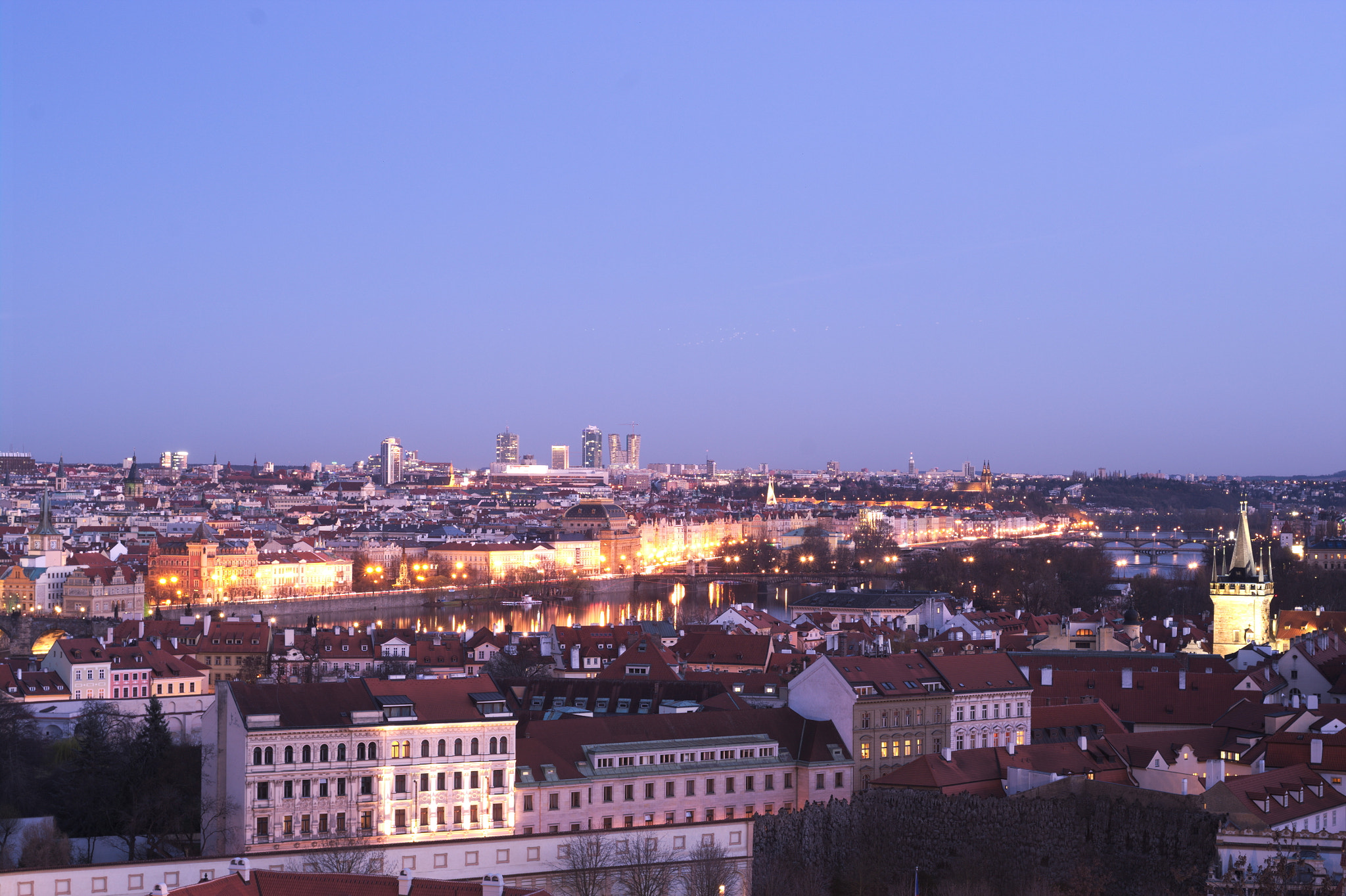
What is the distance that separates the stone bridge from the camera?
38.3 metres

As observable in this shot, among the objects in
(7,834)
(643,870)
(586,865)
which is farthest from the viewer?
(7,834)

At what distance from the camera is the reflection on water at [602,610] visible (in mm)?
51219

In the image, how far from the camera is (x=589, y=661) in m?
29.6

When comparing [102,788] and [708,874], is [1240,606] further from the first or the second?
[708,874]

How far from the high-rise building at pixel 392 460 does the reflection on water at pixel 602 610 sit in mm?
96146

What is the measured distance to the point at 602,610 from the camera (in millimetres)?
59094

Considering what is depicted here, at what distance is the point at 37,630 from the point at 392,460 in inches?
4990

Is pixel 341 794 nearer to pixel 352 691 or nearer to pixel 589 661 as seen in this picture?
pixel 352 691

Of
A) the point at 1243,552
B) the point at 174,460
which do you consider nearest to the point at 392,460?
the point at 174,460

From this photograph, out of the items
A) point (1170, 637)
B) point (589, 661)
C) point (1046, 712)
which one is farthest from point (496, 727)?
point (1170, 637)

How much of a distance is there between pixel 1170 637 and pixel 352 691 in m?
19.0

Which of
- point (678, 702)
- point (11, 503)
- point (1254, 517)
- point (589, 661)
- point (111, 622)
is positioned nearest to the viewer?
point (678, 702)

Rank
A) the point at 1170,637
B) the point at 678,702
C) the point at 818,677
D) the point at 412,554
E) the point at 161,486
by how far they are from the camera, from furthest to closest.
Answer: the point at 161,486
the point at 412,554
the point at 1170,637
the point at 678,702
the point at 818,677

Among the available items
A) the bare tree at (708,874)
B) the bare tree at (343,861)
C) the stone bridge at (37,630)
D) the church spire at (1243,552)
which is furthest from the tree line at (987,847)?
the stone bridge at (37,630)
